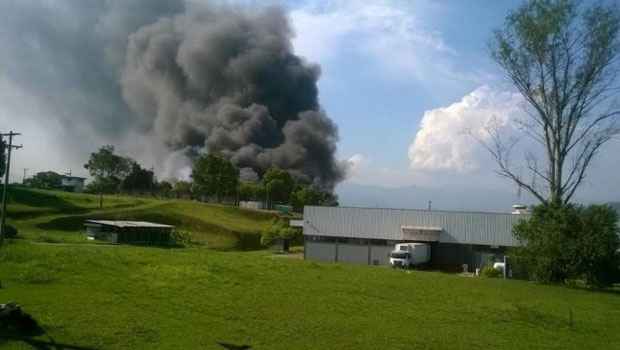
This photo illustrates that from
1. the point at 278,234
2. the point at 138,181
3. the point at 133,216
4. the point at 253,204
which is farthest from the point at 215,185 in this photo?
the point at 138,181

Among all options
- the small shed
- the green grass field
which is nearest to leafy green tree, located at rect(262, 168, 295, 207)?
the small shed

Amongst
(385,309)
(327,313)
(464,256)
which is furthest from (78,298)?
(464,256)

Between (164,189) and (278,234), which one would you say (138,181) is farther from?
(278,234)

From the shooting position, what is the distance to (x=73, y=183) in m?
110

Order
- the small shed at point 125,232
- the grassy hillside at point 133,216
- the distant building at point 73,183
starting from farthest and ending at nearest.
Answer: the distant building at point 73,183
the grassy hillside at point 133,216
the small shed at point 125,232

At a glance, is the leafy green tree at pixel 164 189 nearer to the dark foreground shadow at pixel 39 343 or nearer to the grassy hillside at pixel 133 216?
the grassy hillside at pixel 133 216

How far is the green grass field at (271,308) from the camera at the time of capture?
12867 mm

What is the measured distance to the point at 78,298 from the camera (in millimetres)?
15172

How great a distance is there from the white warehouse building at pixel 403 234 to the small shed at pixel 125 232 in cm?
1453

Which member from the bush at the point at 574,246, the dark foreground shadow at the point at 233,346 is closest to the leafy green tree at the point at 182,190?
the bush at the point at 574,246

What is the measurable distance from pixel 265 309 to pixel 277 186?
70.8 meters

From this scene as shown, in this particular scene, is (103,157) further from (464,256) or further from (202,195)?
(464,256)

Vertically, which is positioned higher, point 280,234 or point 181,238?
point 280,234

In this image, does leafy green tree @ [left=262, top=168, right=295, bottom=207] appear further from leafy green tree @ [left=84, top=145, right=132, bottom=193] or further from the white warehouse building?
the white warehouse building
